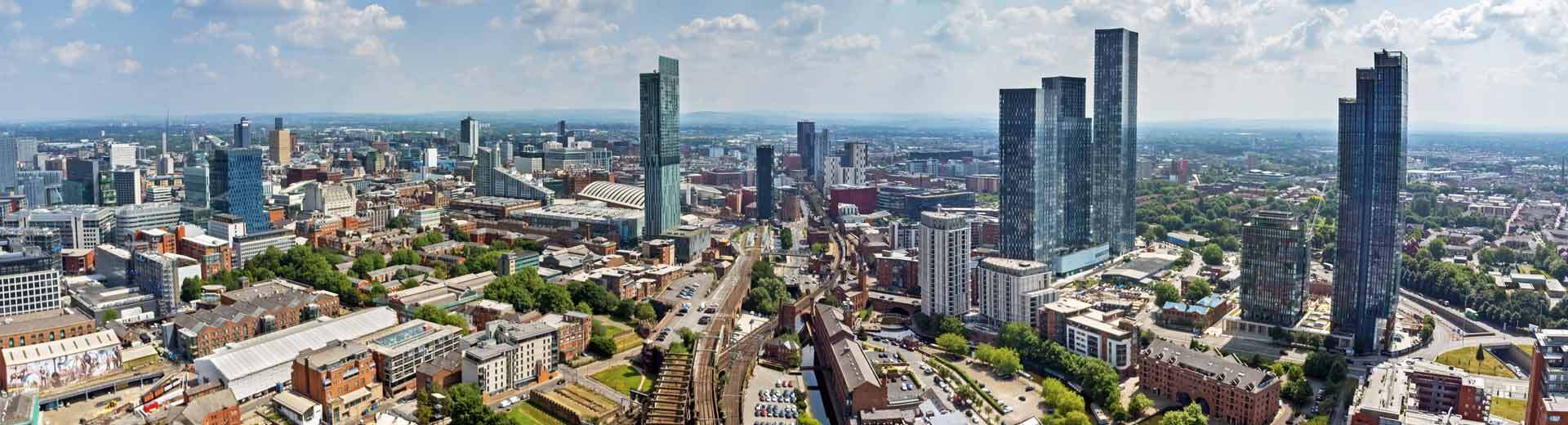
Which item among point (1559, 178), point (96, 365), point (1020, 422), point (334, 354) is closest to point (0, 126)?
Answer: point (96, 365)

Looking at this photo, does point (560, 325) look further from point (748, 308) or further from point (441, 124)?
point (441, 124)

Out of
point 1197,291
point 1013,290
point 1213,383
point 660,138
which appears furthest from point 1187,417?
point 660,138

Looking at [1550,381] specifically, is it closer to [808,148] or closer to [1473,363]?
[1473,363]

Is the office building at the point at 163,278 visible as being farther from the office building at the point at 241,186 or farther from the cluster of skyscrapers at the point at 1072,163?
the cluster of skyscrapers at the point at 1072,163

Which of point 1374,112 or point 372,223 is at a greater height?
point 1374,112

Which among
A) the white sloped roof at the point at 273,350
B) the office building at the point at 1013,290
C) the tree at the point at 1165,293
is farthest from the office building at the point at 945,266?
the white sloped roof at the point at 273,350

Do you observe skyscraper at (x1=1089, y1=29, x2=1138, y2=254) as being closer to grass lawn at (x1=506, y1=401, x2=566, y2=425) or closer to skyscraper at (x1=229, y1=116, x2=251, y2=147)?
grass lawn at (x1=506, y1=401, x2=566, y2=425)
